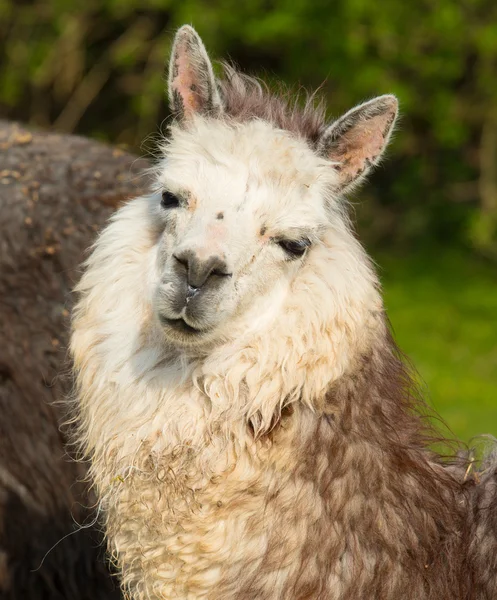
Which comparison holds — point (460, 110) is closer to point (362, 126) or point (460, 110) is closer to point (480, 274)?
point (480, 274)

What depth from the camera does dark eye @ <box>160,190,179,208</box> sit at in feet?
9.04

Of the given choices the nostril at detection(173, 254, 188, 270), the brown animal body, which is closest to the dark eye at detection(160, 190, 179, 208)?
the nostril at detection(173, 254, 188, 270)

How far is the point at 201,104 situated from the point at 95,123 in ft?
31.0

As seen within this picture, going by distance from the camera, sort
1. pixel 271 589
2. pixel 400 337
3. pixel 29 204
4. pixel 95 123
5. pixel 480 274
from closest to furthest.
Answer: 1. pixel 271 589
2. pixel 29 204
3. pixel 400 337
4. pixel 480 274
5. pixel 95 123

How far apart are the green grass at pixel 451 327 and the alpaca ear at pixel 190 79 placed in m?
3.88

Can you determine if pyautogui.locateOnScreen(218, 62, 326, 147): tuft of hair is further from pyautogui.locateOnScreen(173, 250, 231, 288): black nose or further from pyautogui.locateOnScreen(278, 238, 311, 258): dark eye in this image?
pyautogui.locateOnScreen(173, 250, 231, 288): black nose

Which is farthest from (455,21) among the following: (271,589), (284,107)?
(271,589)

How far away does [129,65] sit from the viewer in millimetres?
11289

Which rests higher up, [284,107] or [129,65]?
[284,107]

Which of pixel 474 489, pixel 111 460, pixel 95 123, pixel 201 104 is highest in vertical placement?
pixel 201 104

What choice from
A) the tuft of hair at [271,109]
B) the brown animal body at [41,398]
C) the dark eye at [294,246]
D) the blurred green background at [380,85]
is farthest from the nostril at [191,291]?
the blurred green background at [380,85]

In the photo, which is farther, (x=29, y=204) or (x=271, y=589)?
(x=29, y=204)

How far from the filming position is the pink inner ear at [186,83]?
9.49 ft

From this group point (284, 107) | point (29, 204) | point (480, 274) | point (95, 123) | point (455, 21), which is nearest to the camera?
point (284, 107)
